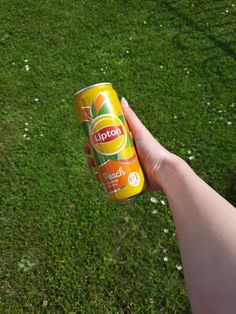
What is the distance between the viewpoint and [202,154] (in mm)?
3906

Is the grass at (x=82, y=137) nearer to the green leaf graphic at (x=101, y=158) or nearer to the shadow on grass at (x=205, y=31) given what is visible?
the shadow on grass at (x=205, y=31)

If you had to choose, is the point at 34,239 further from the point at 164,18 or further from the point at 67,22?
the point at 164,18

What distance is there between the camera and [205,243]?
5.60 feet

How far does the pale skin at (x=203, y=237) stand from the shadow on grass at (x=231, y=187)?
4.85 ft

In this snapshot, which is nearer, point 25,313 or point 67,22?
point 25,313

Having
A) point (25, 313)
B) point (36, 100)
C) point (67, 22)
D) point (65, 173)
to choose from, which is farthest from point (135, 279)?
Answer: point (67, 22)

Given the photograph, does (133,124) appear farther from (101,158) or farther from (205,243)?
(205,243)

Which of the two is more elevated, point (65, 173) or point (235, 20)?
point (235, 20)

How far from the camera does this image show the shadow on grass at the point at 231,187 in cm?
363

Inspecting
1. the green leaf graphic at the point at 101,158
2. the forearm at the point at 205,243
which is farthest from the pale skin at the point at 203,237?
the green leaf graphic at the point at 101,158

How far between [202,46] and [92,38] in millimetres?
1280

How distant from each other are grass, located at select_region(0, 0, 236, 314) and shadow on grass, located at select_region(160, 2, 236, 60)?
0.01 metres

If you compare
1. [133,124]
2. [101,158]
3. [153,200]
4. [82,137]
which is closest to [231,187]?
[153,200]

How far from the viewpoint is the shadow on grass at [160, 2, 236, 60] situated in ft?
15.3
